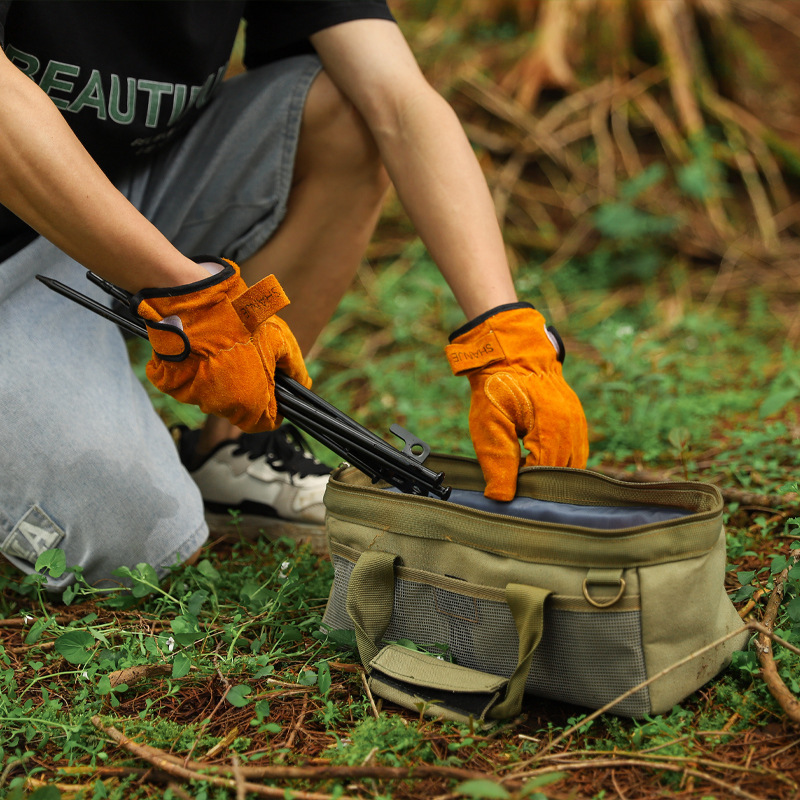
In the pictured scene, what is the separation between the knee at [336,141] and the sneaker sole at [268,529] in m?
0.96

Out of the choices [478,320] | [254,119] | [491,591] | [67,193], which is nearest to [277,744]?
[491,591]

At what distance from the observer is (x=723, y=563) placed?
1230 mm

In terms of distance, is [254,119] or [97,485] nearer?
[97,485]

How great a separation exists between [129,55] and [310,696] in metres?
1.51

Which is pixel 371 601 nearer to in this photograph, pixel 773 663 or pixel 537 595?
pixel 537 595

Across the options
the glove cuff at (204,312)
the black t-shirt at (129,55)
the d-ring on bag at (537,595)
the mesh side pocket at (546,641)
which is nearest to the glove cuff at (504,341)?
the d-ring on bag at (537,595)

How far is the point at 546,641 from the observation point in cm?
122

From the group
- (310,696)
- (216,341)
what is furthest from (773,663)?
(216,341)

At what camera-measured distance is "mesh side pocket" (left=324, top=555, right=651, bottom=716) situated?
116cm

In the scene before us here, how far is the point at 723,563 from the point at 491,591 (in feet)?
1.26

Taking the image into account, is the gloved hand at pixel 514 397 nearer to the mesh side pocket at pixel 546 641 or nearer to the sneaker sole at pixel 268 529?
the mesh side pocket at pixel 546 641

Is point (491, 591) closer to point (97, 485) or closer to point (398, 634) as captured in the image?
point (398, 634)

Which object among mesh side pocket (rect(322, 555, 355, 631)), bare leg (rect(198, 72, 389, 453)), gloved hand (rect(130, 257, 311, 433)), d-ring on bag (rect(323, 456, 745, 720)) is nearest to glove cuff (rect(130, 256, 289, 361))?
gloved hand (rect(130, 257, 311, 433))

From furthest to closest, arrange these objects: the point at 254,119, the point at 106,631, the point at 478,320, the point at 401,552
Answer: the point at 254,119 → the point at 478,320 → the point at 106,631 → the point at 401,552
